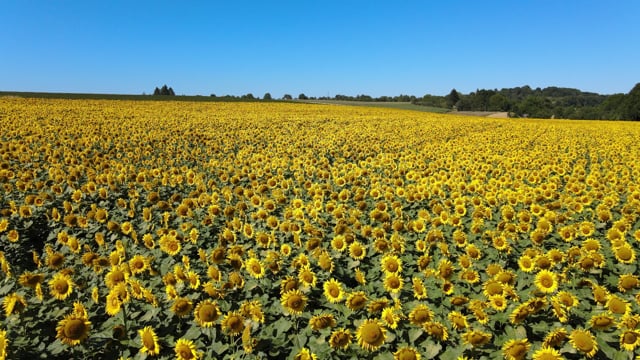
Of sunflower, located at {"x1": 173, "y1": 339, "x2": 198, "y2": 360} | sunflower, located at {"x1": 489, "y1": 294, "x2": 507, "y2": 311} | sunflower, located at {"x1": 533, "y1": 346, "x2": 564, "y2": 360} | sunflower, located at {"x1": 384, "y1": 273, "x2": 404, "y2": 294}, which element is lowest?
sunflower, located at {"x1": 173, "y1": 339, "x2": 198, "y2": 360}

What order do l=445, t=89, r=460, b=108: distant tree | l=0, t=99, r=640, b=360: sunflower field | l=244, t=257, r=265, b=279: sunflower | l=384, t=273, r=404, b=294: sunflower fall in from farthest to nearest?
l=445, t=89, r=460, b=108: distant tree, l=244, t=257, r=265, b=279: sunflower, l=384, t=273, r=404, b=294: sunflower, l=0, t=99, r=640, b=360: sunflower field

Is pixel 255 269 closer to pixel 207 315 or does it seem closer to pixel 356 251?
pixel 207 315

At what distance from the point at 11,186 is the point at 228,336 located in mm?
7088

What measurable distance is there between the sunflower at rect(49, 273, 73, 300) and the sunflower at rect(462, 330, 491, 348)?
12.0 ft

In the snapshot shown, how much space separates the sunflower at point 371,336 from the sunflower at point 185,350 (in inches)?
52.5

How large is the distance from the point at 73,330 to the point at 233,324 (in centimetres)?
127

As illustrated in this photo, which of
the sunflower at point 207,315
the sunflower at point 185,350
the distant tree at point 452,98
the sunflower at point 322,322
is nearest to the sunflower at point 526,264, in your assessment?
the sunflower at point 322,322

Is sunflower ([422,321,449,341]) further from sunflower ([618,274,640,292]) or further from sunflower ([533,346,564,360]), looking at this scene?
sunflower ([618,274,640,292])

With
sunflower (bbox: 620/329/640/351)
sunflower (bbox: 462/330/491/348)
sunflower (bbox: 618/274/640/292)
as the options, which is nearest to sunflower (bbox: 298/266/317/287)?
sunflower (bbox: 462/330/491/348)

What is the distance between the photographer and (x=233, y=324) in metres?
3.19

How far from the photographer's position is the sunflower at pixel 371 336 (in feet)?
10.1

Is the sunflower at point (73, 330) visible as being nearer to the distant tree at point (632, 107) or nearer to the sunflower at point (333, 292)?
the sunflower at point (333, 292)

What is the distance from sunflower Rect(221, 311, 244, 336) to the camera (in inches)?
125

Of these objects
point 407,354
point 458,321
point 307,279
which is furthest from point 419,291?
point 307,279
